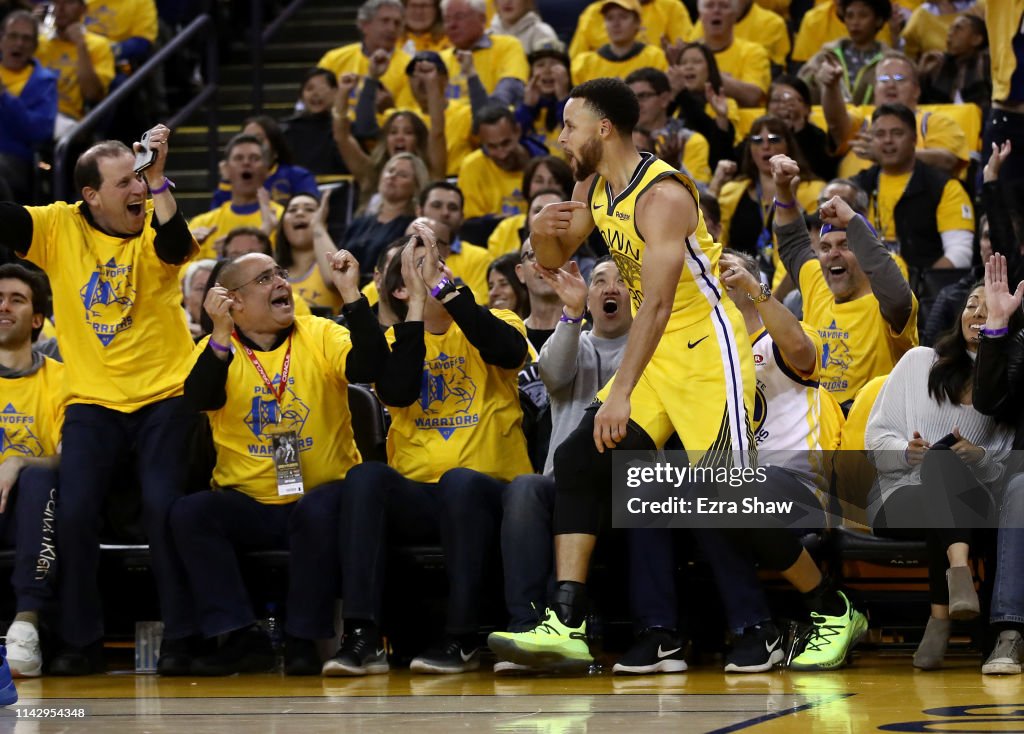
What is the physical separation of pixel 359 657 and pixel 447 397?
1129 mm

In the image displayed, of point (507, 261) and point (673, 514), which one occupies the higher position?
point (507, 261)

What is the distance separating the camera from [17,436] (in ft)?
23.0

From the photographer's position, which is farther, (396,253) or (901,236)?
(901,236)

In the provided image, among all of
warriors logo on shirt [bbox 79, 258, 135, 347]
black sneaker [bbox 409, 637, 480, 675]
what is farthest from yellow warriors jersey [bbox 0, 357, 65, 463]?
black sneaker [bbox 409, 637, 480, 675]

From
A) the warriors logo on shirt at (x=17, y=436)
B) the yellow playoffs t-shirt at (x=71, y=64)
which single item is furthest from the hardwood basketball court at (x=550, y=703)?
the yellow playoffs t-shirt at (x=71, y=64)

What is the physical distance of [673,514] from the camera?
606 centimetres

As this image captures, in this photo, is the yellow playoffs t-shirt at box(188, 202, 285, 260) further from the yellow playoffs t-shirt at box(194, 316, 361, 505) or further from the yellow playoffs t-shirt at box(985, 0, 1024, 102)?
the yellow playoffs t-shirt at box(985, 0, 1024, 102)

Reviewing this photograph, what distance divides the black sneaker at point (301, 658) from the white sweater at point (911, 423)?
2244 millimetres

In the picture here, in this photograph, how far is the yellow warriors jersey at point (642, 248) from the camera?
5.71 metres

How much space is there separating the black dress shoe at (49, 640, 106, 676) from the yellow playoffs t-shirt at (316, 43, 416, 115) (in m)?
5.70

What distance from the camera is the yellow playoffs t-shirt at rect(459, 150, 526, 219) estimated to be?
10.5m

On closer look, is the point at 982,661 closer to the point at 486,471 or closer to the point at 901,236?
the point at 486,471

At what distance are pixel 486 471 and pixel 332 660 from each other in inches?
39.4

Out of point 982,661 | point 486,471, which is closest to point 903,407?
point 982,661
